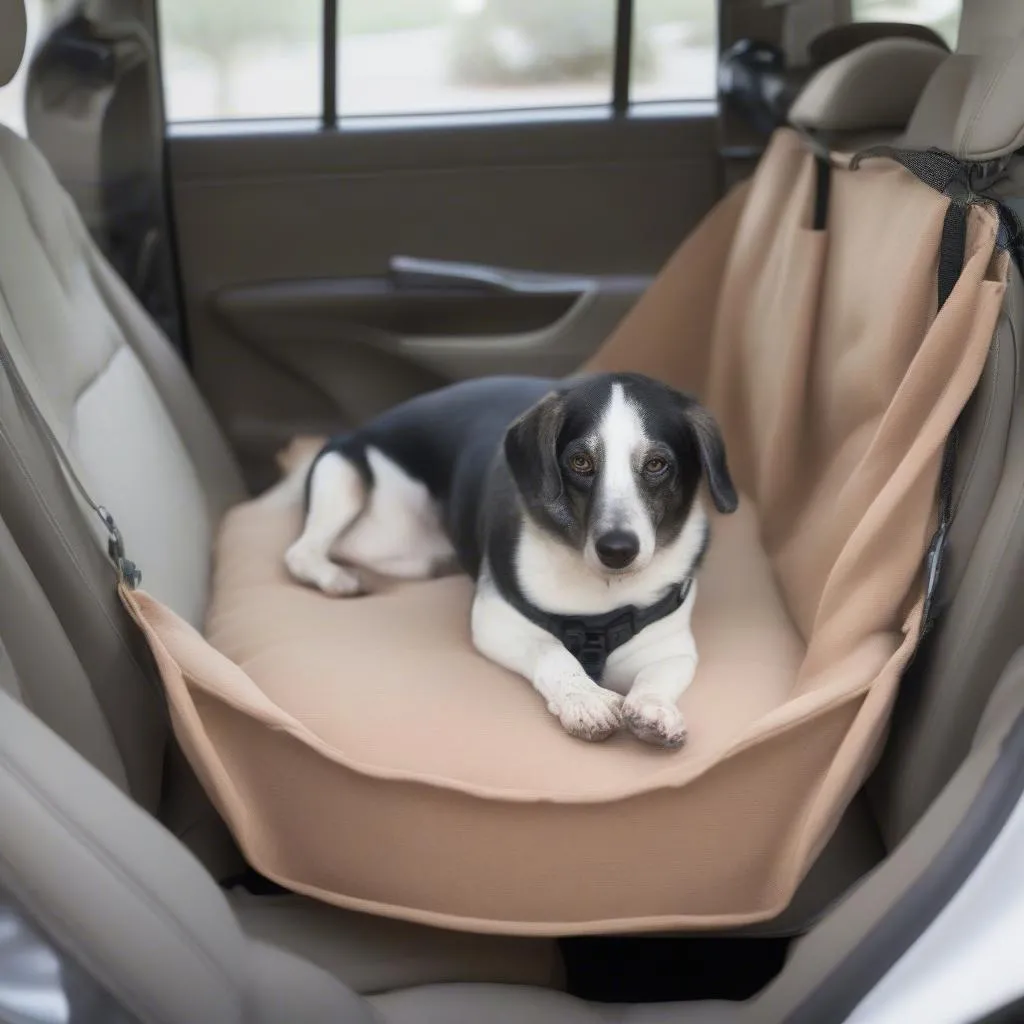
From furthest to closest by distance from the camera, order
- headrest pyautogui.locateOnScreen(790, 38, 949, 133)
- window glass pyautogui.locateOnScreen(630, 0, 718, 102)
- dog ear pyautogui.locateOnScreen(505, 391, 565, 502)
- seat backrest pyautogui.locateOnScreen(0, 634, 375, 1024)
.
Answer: window glass pyautogui.locateOnScreen(630, 0, 718, 102), headrest pyautogui.locateOnScreen(790, 38, 949, 133), dog ear pyautogui.locateOnScreen(505, 391, 565, 502), seat backrest pyautogui.locateOnScreen(0, 634, 375, 1024)

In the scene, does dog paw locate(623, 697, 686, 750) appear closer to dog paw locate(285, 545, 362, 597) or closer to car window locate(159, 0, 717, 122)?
dog paw locate(285, 545, 362, 597)

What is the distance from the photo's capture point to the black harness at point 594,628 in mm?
1817

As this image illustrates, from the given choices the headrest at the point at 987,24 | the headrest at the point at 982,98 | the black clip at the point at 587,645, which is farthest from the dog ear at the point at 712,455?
the headrest at the point at 987,24

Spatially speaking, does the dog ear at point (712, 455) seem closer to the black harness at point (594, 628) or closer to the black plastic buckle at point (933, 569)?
the black harness at point (594, 628)

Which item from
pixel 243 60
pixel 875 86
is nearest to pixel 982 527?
pixel 875 86

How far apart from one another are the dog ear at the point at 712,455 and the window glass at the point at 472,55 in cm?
124

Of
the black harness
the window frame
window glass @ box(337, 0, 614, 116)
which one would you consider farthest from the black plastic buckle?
window glass @ box(337, 0, 614, 116)

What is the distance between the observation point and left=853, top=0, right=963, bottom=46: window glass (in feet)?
5.79

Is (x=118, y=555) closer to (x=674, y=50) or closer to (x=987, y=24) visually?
(x=987, y=24)

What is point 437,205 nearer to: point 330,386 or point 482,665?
point 330,386

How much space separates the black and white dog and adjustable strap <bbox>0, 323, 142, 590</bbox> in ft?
1.69

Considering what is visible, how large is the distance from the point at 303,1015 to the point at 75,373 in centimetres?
105

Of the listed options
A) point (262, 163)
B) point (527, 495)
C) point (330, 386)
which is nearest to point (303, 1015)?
point (527, 495)

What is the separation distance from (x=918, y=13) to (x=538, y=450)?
0.92 meters
